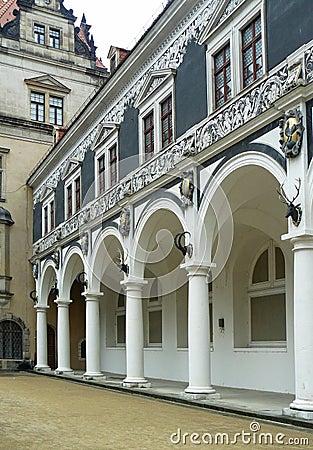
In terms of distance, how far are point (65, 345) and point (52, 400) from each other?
9.39 m

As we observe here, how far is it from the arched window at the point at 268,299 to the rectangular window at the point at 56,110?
60.6 ft

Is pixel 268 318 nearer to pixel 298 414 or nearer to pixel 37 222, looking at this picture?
pixel 298 414

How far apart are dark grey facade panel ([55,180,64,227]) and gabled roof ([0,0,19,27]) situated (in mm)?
11543

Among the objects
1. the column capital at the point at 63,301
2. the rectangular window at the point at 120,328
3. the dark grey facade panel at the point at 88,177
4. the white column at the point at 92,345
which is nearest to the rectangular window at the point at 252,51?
the dark grey facade panel at the point at 88,177

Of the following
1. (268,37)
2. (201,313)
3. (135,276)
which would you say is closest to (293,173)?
(268,37)

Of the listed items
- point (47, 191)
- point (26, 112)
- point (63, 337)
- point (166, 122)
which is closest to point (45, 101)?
point (26, 112)

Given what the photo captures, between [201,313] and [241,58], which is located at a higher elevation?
[241,58]

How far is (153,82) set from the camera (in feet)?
61.8

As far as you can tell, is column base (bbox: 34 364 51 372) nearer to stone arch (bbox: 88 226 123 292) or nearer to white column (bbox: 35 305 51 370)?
white column (bbox: 35 305 51 370)

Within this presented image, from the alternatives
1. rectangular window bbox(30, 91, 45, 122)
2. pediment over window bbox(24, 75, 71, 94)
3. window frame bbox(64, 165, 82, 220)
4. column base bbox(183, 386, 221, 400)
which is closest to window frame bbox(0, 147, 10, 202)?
rectangular window bbox(30, 91, 45, 122)

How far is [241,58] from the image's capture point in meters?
14.3

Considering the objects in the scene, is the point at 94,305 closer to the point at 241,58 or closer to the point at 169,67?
the point at 169,67

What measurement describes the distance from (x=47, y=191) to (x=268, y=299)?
1521 centimetres

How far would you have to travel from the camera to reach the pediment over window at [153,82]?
1747 cm
